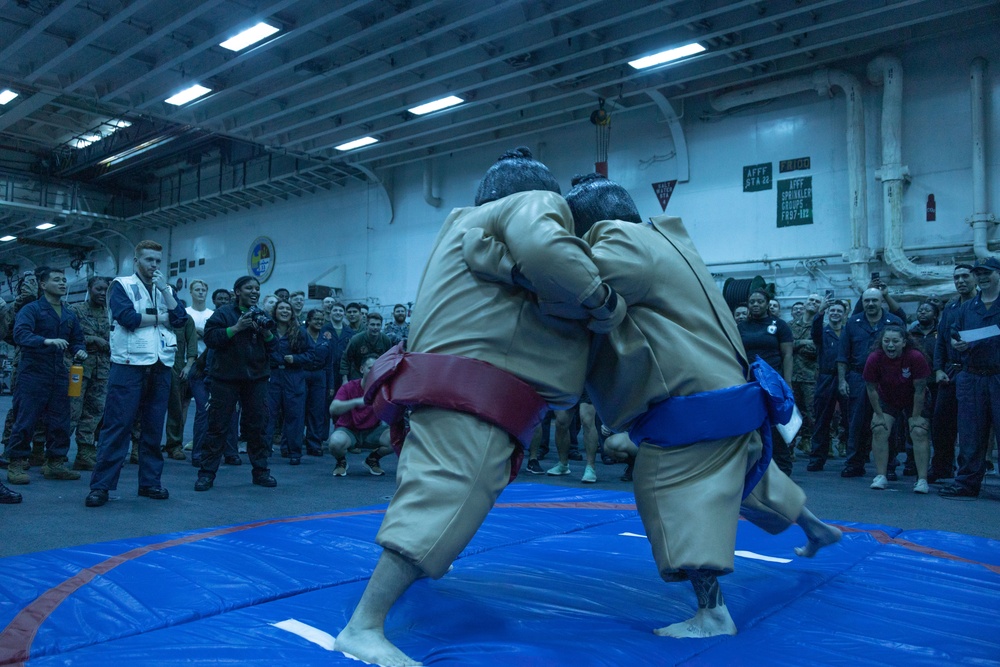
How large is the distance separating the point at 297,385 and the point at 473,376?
17.4ft

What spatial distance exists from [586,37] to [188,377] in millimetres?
6406

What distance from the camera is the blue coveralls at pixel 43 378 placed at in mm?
4938

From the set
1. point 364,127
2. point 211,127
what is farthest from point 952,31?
point 211,127

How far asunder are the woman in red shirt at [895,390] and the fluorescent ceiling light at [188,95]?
33.5 ft

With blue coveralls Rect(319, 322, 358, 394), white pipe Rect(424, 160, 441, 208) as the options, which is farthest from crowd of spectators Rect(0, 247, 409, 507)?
white pipe Rect(424, 160, 441, 208)

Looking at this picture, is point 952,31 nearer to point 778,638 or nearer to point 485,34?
point 485,34

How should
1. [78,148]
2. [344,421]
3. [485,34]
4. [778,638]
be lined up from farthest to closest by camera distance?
[78,148]
[485,34]
[344,421]
[778,638]

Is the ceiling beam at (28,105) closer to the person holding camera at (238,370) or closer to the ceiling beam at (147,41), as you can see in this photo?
the ceiling beam at (147,41)

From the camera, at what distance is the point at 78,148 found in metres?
17.8

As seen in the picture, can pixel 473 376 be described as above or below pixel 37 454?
above

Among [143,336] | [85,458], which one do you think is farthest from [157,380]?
[85,458]

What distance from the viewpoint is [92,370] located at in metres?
6.08

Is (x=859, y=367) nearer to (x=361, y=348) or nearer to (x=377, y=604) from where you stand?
(x=361, y=348)

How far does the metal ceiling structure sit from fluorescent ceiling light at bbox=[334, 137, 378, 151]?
0.14 meters
